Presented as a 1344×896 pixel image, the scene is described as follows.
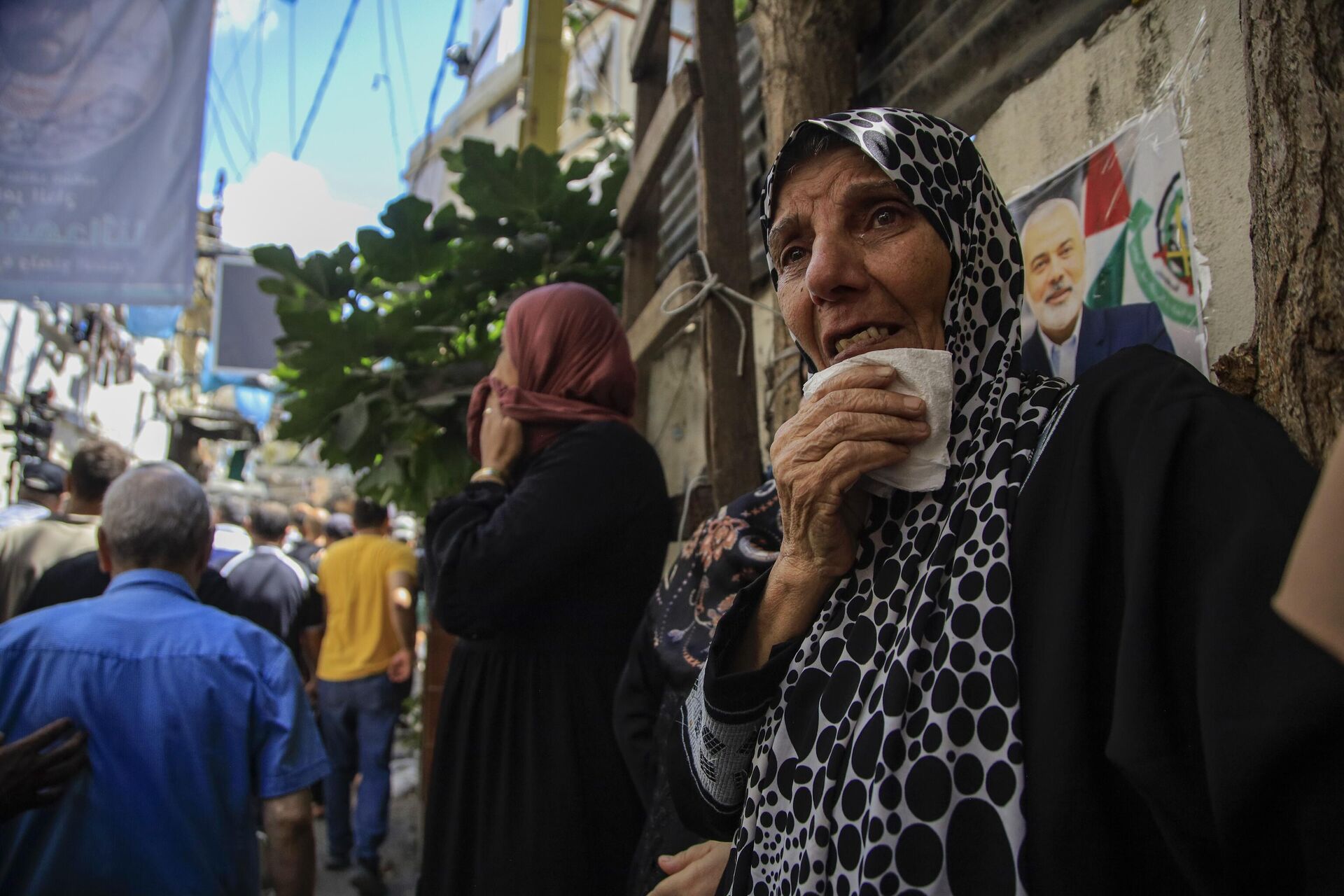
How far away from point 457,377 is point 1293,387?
2.71 metres

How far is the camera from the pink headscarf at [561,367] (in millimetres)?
2133

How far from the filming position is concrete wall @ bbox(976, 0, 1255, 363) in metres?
1.19

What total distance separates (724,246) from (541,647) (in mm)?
1116

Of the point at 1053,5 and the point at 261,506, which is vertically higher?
the point at 1053,5

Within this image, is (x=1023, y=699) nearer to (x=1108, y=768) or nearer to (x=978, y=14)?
(x=1108, y=768)

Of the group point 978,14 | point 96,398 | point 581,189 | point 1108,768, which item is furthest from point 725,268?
point 96,398

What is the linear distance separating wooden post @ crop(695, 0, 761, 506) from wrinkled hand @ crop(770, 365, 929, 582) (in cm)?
103

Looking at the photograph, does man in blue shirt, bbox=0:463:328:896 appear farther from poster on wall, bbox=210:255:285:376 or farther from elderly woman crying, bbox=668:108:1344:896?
poster on wall, bbox=210:255:285:376

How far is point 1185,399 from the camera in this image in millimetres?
766

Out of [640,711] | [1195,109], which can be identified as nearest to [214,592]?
[640,711]

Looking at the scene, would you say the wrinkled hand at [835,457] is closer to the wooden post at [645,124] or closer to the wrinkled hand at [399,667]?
the wooden post at [645,124]

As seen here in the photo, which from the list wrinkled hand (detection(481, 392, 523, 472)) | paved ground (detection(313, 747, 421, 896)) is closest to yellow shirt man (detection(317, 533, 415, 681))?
paved ground (detection(313, 747, 421, 896))

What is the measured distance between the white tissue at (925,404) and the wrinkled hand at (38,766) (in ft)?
5.96

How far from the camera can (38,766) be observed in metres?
1.79
